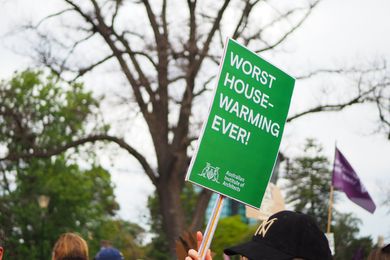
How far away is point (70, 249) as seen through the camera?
17.1 feet

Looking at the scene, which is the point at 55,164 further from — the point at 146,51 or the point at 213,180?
the point at 213,180

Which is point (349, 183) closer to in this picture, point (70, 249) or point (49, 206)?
point (70, 249)

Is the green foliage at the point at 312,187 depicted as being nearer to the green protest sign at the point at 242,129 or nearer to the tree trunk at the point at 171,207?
the tree trunk at the point at 171,207

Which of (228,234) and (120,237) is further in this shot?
(120,237)

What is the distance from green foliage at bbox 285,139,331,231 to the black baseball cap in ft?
178

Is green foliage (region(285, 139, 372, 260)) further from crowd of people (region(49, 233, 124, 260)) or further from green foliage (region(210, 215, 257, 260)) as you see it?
crowd of people (region(49, 233, 124, 260))

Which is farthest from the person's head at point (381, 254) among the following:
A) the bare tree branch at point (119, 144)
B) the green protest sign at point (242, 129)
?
the bare tree branch at point (119, 144)

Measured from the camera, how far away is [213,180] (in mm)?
3828

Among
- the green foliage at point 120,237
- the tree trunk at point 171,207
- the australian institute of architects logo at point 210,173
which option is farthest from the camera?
the green foliage at point 120,237

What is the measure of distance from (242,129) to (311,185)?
56.9 meters

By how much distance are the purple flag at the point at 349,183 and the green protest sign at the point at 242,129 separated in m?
10.2

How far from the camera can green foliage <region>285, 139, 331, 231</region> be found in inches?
2283

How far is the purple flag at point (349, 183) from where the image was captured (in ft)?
46.3

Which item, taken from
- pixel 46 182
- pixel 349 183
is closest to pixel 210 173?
pixel 349 183
